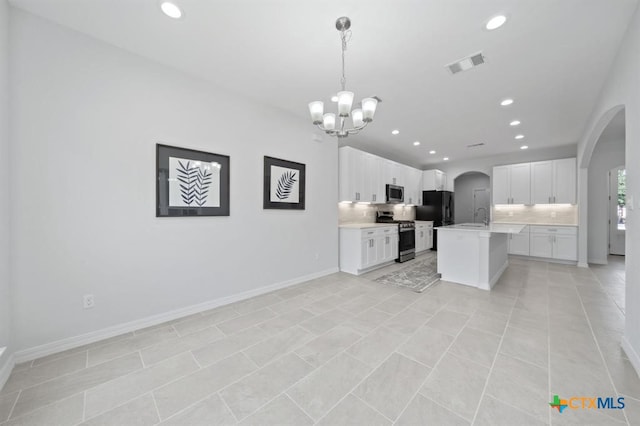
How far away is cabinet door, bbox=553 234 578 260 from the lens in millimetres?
5418

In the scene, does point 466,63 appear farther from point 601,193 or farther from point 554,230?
point 601,193

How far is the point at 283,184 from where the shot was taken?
3785mm

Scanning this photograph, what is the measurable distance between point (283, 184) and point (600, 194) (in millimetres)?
7289

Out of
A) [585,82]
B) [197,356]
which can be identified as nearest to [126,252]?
[197,356]

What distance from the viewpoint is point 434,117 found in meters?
4.10

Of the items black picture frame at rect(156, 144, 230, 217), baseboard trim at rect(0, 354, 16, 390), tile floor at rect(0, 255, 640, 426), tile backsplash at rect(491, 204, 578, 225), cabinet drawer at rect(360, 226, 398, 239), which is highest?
black picture frame at rect(156, 144, 230, 217)

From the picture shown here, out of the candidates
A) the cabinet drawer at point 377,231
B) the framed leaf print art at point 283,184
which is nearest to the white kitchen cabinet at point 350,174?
the cabinet drawer at point 377,231

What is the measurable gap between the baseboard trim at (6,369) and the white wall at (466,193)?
10.6 metres

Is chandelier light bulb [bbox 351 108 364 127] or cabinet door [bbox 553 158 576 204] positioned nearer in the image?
chandelier light bulb [bbox 351 108 364 127]

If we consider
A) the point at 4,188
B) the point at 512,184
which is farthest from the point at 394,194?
the point at 4,188

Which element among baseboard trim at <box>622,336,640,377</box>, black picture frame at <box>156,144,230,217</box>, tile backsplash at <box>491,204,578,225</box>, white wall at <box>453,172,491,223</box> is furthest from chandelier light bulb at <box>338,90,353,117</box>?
white wall at <box>453,172,491,223</box>

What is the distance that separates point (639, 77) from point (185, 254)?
4377mm

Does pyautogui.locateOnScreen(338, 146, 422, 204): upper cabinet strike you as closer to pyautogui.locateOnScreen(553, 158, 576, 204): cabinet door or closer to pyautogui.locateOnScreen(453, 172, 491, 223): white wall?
pyautogui.locateOnScreen(553, 158, 576, 204): cabinet door

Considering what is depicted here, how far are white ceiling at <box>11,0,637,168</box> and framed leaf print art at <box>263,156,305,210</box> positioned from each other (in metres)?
0.88
